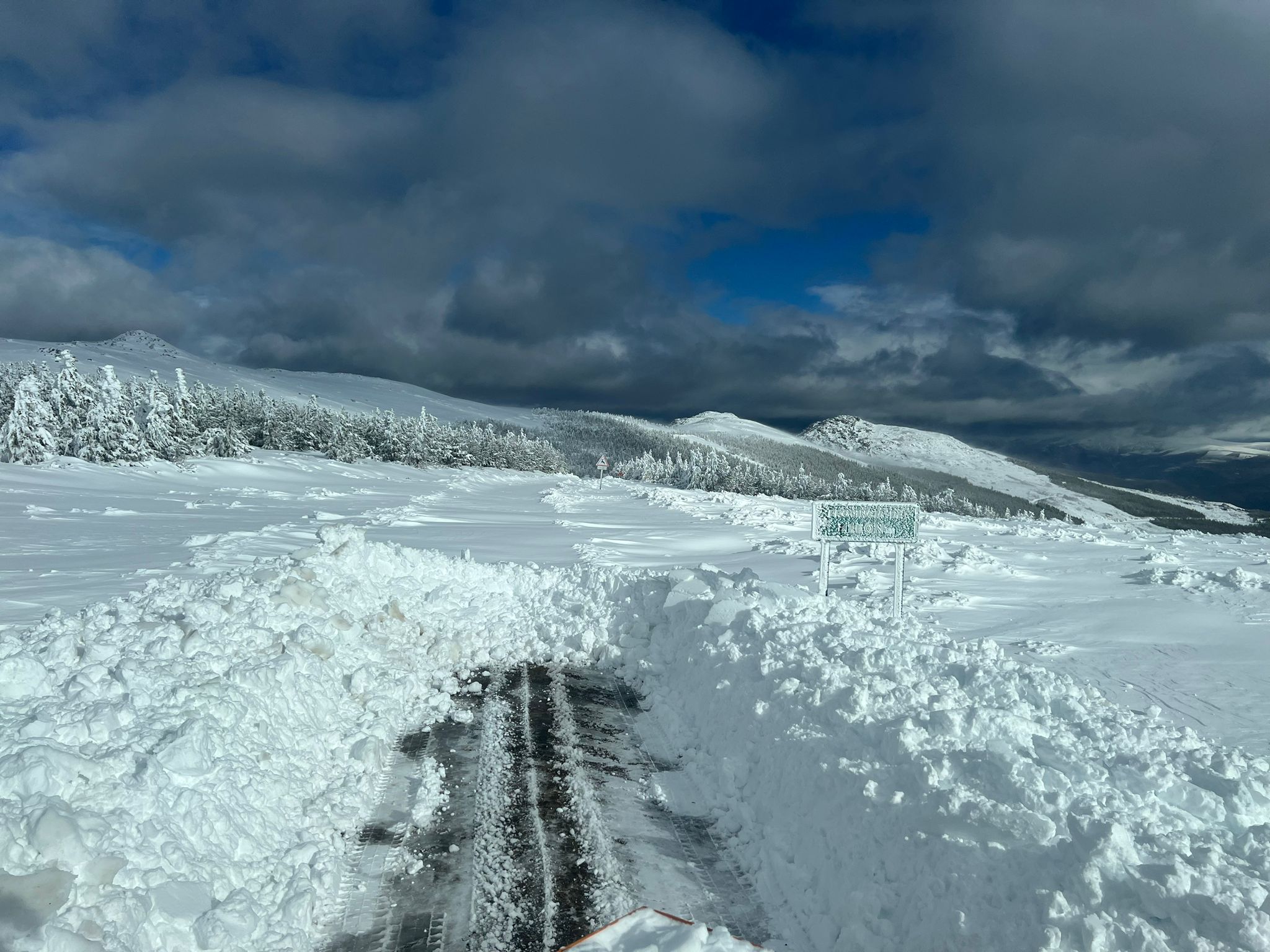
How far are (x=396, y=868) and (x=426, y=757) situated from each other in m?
1.95

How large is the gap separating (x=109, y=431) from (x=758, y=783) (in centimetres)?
4598

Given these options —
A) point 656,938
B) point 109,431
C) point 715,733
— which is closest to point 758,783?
point 715,733

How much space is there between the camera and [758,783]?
22.3 feet

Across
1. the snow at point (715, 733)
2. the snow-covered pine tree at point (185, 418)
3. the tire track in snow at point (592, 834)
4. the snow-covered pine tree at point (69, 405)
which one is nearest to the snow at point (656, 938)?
the snow at point (715, 733)

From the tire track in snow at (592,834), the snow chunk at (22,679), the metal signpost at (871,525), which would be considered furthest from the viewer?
the metal signpost at (871,525)

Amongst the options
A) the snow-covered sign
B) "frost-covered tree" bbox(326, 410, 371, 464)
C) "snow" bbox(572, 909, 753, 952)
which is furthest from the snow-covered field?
"frost-covered tree" bbox(326, 410, 371, 464)

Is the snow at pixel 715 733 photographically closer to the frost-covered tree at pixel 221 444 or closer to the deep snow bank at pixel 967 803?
the deep snow bank at pixel 967 803

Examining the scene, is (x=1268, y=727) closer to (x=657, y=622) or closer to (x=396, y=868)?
(x=657, y=622)

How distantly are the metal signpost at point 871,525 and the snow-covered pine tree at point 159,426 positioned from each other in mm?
46647

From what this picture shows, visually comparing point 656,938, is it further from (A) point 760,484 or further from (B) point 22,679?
(A) point 760,484

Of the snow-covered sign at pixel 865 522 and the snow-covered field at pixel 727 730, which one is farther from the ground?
the snow-covered sign at pixel 865 522

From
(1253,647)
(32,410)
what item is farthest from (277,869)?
(32,410)

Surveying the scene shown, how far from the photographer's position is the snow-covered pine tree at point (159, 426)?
44.1 metres

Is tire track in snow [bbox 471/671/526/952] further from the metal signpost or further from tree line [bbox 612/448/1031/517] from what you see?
tree line [bbox 612/448/1031/517]
